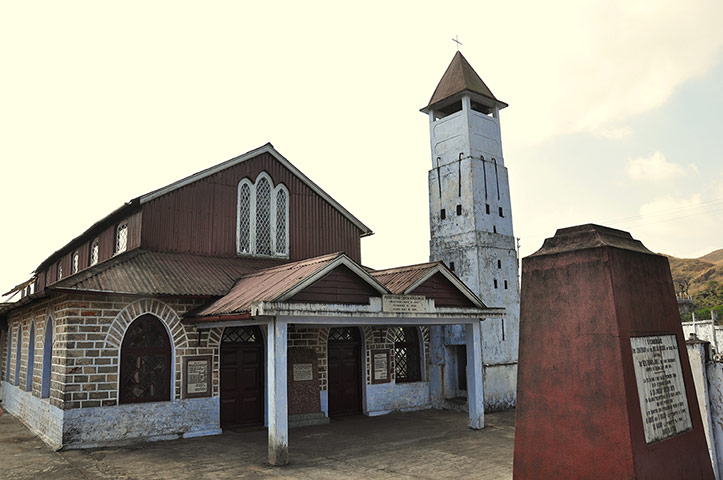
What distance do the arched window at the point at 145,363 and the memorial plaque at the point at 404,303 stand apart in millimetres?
5060

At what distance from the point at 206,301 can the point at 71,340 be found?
2.83 metres

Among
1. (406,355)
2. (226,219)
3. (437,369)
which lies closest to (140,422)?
(226,219)

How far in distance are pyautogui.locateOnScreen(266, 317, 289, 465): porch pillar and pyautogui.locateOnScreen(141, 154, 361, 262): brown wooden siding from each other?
19.5 ft

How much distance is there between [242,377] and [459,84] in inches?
460

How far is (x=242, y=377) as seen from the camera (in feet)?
43.5

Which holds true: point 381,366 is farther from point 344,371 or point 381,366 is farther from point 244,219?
point 244,219

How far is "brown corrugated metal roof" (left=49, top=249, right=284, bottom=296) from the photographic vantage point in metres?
11.3

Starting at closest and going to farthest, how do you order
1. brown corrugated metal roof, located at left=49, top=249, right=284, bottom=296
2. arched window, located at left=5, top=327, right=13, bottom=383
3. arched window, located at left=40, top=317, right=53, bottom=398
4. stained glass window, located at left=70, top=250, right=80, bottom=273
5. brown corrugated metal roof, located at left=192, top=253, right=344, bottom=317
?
brown corrugated metal roof, located at left=192, top=253, right=344, bottom=317 < brown corrugated metal roof, located at left=49, top=249, right=284, bottom=296 < arched window, located at left=40, top=317, right=53, bottom=398 < arched window, located at left=5, top=327, right=13, bottom=383 < stained glass window, located at left=70, top=250, right=80, bottom=273

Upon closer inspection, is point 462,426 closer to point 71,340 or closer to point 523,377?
point 523,377

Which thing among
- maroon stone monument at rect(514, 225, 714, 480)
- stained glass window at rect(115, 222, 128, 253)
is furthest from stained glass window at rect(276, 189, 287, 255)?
maroon stone monument at rect(514, 225, 714, 480)

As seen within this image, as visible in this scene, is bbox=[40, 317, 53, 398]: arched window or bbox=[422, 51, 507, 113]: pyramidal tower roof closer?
bbox=[40, 317, 53, 398]: arched window

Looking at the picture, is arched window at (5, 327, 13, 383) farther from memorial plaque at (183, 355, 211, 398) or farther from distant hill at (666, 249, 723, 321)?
distant hill at (666, 249, 723, 321)

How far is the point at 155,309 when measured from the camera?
1191 centimetres

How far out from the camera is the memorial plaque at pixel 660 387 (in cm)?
554
